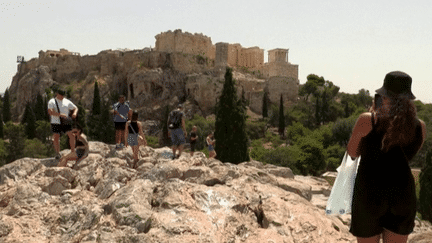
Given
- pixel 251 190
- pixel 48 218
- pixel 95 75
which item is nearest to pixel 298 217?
pixel 251 190

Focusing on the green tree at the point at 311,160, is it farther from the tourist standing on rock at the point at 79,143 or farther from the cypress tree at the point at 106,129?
the tourist standing on rock at the point at 79,143

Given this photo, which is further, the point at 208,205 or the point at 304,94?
the point at 304,94

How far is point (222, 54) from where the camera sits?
161ft

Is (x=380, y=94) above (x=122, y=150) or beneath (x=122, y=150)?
above

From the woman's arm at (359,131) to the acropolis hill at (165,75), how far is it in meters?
42.2

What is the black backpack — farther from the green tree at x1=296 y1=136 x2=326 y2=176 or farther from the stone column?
the stone column

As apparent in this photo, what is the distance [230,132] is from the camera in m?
22.3

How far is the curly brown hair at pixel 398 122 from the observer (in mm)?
2197

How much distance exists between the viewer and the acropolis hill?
45.6 metres

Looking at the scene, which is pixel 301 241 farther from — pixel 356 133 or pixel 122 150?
pixel 122 150

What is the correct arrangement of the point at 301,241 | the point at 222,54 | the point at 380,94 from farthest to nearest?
the point at 222,54, the point at 301,241, the point at 380,94

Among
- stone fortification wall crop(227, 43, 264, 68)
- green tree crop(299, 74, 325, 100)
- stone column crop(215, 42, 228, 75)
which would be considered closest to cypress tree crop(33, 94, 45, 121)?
stone column crop(215, 42, 228, 75)

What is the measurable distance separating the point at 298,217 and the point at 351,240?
613 millimetres

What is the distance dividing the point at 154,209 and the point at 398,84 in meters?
2.83
